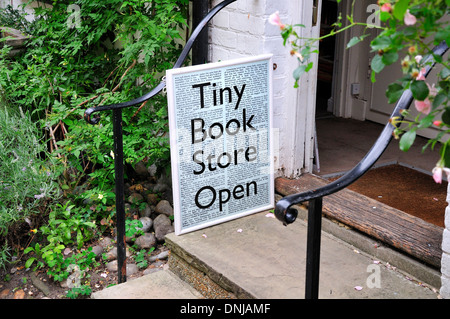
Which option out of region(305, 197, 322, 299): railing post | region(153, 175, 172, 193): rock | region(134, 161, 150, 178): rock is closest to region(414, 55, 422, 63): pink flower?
region(305, 197, 322, 299): railing post

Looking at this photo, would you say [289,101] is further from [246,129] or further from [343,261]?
[343,261]

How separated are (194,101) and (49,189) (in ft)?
3.95

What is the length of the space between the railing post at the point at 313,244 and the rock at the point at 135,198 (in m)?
2.19

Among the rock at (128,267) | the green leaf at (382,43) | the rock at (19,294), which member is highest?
the green leaf at (382,43)

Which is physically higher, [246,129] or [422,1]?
[422,1]

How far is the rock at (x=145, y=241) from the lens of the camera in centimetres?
380

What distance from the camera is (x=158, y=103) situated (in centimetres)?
390

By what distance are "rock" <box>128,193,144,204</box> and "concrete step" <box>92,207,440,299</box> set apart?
1.01m

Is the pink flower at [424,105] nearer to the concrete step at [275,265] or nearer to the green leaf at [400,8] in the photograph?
the green leaf at [400,8]

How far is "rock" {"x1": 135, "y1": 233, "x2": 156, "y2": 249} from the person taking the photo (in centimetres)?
380

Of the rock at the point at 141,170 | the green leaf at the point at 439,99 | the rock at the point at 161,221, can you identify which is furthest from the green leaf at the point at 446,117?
the rock at the point at 141,170

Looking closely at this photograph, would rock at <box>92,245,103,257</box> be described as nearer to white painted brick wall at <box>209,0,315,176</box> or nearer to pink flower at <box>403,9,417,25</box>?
white painted brick wall at <box>209,0,315,176</box>
